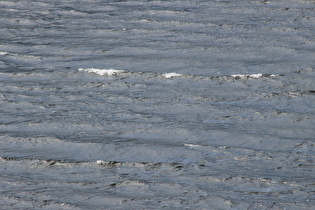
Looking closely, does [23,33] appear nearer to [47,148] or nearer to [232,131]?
[47,148]

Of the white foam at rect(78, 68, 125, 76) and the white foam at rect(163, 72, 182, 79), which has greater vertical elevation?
the white foam at rect(78, 68, 125, 76)

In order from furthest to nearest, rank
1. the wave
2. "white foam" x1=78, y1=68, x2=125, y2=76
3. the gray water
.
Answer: "white foam" x1=78, y1=68, x2=125, y2=76
the wave
the gray water

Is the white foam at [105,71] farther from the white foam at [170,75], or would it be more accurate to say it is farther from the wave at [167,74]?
the white foam at [170,75]

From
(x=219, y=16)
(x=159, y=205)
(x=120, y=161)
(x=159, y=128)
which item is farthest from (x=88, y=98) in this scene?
(x=219, y=16)

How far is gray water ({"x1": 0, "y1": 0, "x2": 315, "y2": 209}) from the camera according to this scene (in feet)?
6.71

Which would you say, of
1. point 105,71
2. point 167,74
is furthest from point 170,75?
point 105,71

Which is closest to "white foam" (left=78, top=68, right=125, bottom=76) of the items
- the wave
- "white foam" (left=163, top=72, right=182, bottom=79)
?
the wave

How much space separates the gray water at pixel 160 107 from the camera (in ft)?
6.71

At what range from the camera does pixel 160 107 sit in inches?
107

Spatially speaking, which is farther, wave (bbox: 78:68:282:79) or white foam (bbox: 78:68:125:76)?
white foam (bbox: 78:68:125:76)

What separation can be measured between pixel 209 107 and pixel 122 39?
1125 mm

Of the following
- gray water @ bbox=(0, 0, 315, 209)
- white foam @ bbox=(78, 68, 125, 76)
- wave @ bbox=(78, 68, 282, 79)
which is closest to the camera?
gray water @ bbox=(0, 0, 315, 209)

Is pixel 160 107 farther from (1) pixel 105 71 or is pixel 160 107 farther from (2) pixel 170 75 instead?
(1) pixel 105 71

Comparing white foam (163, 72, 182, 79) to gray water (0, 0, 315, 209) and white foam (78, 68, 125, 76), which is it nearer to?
gray water (0, 0, 315, 209)
